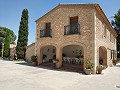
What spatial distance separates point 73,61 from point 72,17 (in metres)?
5.20

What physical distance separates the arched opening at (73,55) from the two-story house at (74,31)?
0.47 feet

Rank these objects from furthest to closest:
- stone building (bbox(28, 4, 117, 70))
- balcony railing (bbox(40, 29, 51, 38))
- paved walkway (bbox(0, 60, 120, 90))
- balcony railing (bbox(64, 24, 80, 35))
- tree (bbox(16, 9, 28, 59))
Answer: tree (bbox(16, 9, 28, 59)), balcony railing (bbox(40, 29, 51, 38)), balcony railing (bbox(64, 24, 80, 35)), stone building (bbox(28, 4, 117, 70)), paved walkway (bbox(0, 60, 120, 90))

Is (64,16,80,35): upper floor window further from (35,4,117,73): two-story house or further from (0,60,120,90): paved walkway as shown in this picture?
(0,60,120,90): paved walkway

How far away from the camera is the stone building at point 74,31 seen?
12.9m

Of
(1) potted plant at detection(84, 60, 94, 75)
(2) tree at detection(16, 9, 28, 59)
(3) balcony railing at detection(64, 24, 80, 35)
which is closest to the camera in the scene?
(1) potted plant at detection(84, 60, 94, 75)

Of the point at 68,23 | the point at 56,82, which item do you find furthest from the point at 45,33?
the point at 56,82

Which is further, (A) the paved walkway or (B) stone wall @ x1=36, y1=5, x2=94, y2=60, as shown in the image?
(B) stone wall @ x1=36, y1=5, x2=94, y2=60

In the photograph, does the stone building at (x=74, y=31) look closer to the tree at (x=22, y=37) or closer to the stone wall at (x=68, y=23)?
the stone wall at (x=68, y=23)

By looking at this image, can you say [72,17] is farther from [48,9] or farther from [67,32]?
[48,9]

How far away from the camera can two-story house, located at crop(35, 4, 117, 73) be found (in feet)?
42.3

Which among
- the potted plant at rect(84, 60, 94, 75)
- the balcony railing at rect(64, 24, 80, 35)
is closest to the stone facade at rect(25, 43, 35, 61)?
the balcony railing at rect(64, 24, 80, 35)

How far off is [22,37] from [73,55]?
37.7 feet

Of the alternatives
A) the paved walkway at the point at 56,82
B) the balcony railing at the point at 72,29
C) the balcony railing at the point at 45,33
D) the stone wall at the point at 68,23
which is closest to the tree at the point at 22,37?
the stone wall at the point at 68,23

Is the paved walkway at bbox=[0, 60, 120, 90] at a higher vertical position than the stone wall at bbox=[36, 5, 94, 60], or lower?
lower
